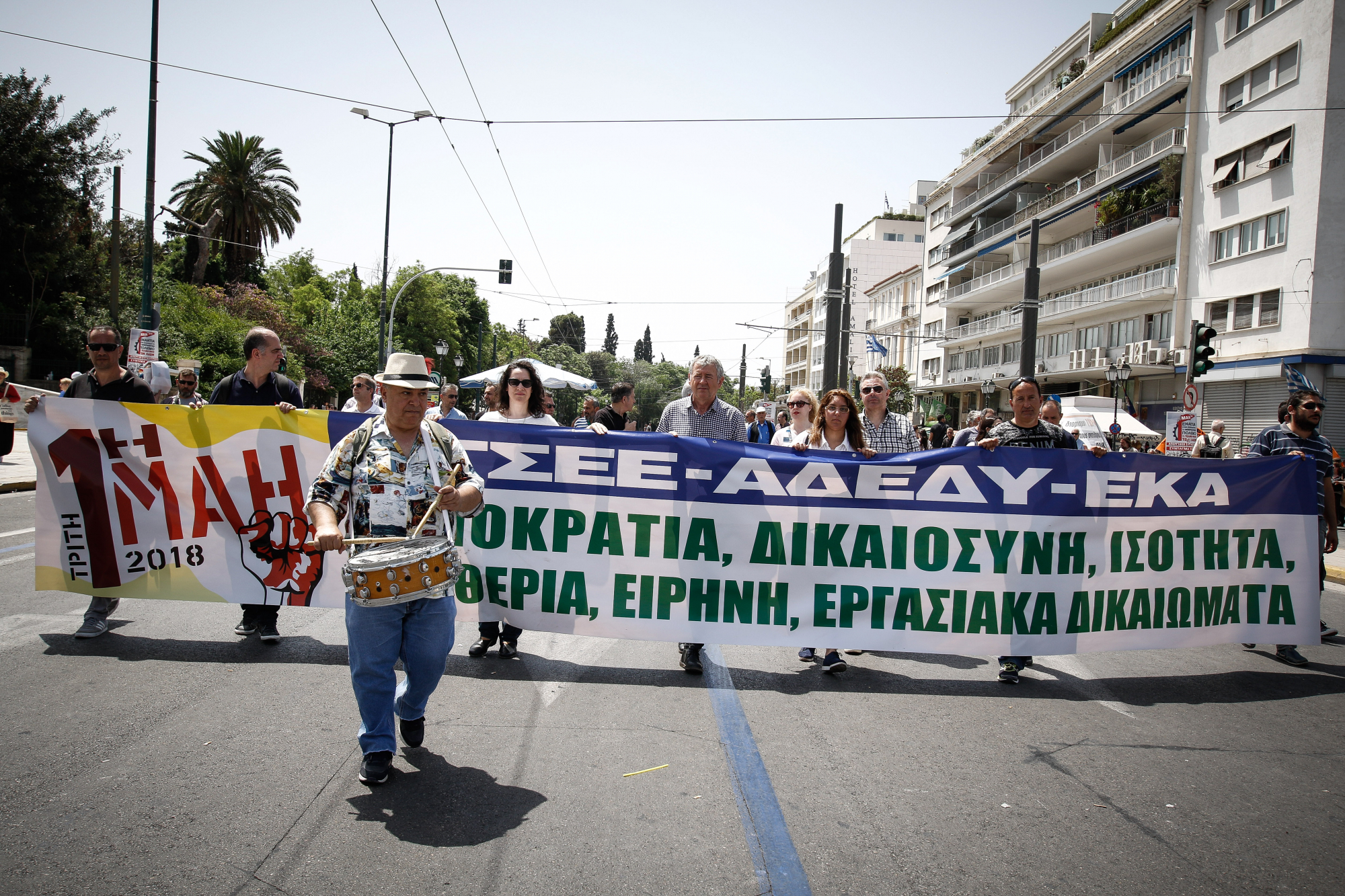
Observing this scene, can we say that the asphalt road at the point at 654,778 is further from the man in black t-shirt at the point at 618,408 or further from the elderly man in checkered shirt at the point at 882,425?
the man in black t-shirt at the point at 618,408

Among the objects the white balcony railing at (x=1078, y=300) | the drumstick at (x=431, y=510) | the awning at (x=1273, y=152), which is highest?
the awning at (x=1273, y=152)

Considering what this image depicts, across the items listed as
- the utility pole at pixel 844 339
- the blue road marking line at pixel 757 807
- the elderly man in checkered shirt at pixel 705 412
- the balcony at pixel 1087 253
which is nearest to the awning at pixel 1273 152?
the balcony at pixel 1087 253

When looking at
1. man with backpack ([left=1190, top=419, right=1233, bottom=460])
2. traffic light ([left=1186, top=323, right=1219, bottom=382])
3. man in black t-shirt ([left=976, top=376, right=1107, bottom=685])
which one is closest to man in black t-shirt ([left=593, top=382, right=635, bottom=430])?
man in black t-shirt ([left=976, top=376, right=1107, bottom=685])

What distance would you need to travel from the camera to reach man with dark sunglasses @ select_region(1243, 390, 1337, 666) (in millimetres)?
6070

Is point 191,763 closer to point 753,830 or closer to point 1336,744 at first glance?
point 753,830

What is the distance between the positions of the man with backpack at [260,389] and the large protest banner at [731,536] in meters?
0.15

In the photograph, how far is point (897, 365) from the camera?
61.0 meters

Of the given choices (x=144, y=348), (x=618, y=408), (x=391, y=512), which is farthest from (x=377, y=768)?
(x=144, y=348)

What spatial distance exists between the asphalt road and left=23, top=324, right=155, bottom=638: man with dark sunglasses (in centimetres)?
18

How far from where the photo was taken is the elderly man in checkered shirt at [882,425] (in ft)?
20.7

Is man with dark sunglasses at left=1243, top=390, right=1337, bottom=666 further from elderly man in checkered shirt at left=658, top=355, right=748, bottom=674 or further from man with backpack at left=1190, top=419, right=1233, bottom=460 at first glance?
man with backpack at left=1190, top=419, right=1233, bottom=460

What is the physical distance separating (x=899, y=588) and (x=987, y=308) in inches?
1864

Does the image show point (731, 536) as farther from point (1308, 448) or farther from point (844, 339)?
point (844, 339)

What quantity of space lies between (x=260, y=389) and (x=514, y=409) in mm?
1843
